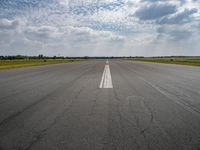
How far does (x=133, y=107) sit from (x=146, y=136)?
6.45 feet

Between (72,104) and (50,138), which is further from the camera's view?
(72,104)

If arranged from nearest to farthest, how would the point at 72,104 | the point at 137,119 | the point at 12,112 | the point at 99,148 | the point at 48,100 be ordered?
the point at 99,148 < the point at 137,119 < the point at 12,112 < the point at 72,104 < the point at 48,100

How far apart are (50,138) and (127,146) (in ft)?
4.46

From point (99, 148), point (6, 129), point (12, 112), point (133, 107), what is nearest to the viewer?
point (99, 148)

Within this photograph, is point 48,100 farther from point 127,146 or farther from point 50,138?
point 127,146

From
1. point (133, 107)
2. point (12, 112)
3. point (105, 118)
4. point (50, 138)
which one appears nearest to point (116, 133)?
point (105, 118)

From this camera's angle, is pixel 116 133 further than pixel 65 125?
No

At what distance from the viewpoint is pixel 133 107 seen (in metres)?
5.24

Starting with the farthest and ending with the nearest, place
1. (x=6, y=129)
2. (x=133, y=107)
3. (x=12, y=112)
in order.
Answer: (x=133, y=107) → (x=12, y=112) → (x=6, y=129)

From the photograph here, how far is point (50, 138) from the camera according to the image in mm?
3234

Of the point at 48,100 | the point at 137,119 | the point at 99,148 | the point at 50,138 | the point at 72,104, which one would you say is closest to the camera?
the point at 99,148

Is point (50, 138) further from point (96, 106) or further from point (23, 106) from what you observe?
point (23, 106)

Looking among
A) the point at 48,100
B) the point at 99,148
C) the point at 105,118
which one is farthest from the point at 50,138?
the point at 48,100

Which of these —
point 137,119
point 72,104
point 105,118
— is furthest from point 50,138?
point 72,104
